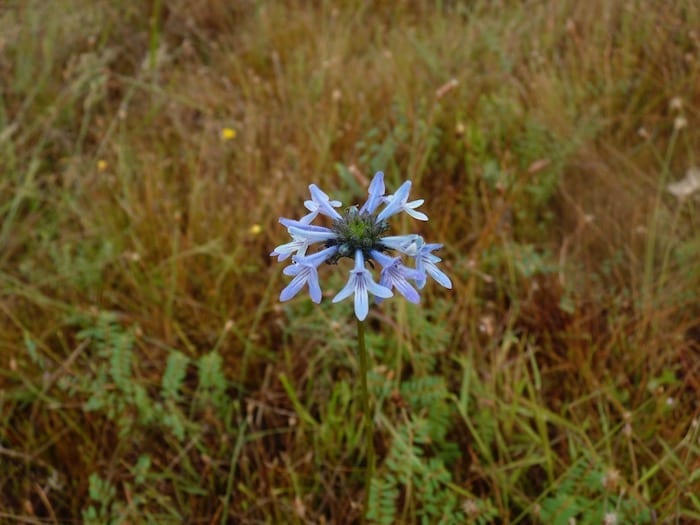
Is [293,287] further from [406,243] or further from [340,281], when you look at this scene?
[340,281]

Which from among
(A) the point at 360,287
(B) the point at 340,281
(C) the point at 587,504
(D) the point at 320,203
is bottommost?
(C) the point at 587,504

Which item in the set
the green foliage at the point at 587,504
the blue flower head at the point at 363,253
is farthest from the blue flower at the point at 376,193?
the green foliage at the point at 587,504

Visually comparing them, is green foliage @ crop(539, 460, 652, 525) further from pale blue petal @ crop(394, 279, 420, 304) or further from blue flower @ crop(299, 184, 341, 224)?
blue flower @ crop(299, 184, 341, 224)

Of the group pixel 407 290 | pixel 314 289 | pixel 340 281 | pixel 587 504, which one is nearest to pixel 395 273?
pixel 407 290

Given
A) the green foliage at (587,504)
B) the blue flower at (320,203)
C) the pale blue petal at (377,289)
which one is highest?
the blue flower at (320,203)

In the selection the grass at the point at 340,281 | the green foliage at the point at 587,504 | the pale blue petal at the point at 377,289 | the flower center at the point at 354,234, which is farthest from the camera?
the grass at the point at 340,281

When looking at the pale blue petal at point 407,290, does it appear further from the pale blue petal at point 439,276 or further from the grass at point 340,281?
the grass at point 340,281

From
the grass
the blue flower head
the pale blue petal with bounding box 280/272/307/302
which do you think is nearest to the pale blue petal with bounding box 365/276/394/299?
the blue flower head
